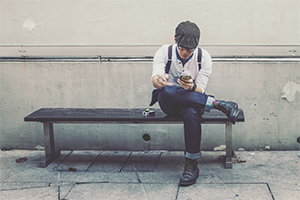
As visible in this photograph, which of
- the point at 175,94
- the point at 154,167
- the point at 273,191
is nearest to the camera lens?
the point at 273,191

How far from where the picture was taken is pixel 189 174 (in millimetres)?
3100

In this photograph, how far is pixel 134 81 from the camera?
4.14 m

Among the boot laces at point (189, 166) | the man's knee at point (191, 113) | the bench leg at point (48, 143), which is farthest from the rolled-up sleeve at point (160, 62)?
the bench leg at point (48, 143)

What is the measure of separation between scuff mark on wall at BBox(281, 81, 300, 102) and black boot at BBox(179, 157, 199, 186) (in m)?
1.70

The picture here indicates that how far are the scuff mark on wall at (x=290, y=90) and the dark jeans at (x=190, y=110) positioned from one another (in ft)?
4.64

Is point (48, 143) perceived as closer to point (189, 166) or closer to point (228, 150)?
point (189, 166)

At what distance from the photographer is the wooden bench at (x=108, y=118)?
133 inches

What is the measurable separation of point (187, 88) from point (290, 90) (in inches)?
66.1

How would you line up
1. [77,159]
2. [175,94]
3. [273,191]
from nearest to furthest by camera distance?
1. [273,191]
2. [175,94]
3. [77,159]

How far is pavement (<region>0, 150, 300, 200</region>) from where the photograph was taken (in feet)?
9.54
